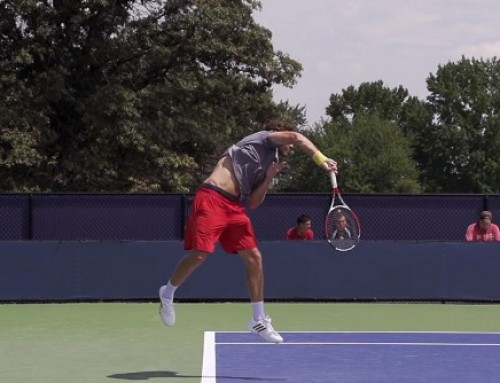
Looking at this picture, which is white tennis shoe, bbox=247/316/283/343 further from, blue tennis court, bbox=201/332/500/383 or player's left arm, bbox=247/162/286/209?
player's left arm, bbox=247/162/286/209

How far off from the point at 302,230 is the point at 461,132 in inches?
2759

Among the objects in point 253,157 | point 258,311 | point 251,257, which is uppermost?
point 253,157

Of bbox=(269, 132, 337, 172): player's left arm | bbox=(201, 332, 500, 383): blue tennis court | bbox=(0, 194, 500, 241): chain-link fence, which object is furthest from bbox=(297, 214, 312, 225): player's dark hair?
bbox=(269, 132, 337, 172): player's left arm

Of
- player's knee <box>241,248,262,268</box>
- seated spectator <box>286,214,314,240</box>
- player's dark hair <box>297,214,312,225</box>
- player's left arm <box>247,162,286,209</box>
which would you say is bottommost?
player's knee <box>241,248,262,268</box>

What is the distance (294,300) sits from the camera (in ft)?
47.1

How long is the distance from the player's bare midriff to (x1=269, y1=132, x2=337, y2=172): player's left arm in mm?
425

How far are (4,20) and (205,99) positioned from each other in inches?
254

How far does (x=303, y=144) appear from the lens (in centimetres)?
748

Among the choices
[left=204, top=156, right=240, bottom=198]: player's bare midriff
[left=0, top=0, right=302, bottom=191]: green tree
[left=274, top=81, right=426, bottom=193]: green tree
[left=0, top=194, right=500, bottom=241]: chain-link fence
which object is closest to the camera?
[left=204, top=156, right=240, bottom=198]: player's bare midriff

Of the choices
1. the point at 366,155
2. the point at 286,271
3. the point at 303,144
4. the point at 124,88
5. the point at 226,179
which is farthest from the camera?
the point at 366,155

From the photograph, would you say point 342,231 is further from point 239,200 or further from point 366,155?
point 366,155

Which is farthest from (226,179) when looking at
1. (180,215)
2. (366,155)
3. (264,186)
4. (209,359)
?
(366,155)

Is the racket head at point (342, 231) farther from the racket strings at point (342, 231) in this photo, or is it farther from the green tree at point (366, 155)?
the green tree at point (366, 155)

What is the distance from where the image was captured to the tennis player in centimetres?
782
